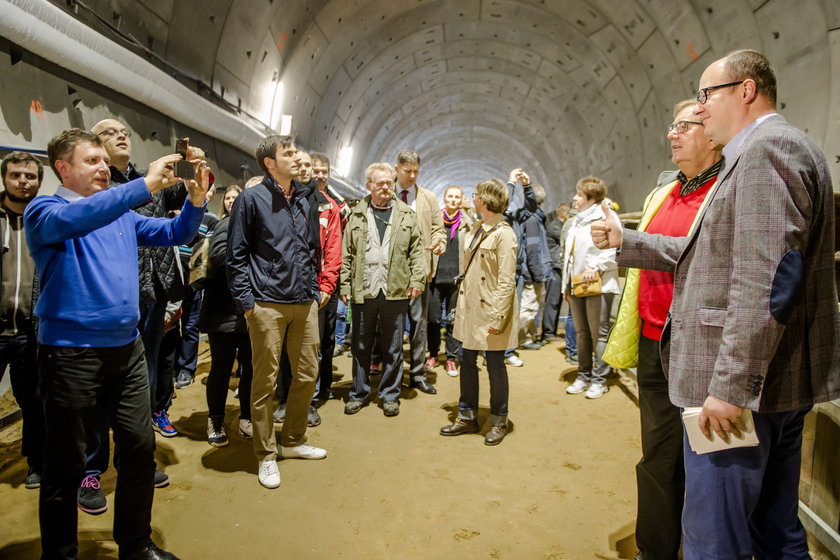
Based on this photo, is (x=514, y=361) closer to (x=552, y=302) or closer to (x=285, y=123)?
(x=552, y=302)

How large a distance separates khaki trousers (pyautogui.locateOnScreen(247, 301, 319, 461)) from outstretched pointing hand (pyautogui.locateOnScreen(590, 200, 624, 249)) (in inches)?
71.4

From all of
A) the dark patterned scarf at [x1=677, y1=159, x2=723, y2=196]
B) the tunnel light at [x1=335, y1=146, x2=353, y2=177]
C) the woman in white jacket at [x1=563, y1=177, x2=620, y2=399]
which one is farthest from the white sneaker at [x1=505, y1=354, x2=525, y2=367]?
the tunnel light at [x1=335, y1=146, x2=353, y2=177]

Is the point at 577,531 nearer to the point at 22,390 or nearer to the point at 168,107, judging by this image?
the point at 22,390

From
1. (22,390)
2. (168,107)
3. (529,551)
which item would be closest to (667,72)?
(168,107)

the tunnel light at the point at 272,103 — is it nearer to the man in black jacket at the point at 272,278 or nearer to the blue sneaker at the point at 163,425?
the man in black jacket at the point at 272,278

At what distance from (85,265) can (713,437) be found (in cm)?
220

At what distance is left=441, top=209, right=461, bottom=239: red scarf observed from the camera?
5.26m

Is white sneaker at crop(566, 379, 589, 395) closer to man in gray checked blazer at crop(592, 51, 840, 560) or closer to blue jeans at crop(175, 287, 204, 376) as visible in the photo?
man in gray checked blazer at crop(592, 51, 840, 560)

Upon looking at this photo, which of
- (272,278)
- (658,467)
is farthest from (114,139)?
(658,467)

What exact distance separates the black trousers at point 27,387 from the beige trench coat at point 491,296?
2.60 m

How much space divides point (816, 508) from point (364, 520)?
2015 millimetres

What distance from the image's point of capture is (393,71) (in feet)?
36.3

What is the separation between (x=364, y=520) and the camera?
2.48 metres

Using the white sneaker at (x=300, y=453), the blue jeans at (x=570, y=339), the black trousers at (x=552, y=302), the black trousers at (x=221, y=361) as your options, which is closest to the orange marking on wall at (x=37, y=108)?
the black trousers at (x=221, y=361)
